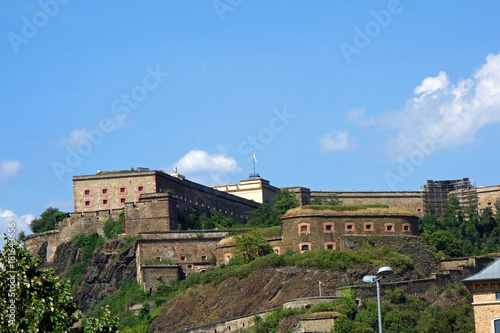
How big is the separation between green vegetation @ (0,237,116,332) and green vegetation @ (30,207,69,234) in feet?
238

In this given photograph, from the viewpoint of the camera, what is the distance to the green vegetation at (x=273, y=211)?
106162 mm

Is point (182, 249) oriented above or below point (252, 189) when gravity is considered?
below

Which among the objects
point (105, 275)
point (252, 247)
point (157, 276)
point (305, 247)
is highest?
point (252, 247)

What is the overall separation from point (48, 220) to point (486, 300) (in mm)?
75650

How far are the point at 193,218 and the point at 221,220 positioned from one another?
461cm

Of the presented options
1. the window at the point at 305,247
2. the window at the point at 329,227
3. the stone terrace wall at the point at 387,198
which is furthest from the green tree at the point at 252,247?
the stone terrace wall at the point at 387,198

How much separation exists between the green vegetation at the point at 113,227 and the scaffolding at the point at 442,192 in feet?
142

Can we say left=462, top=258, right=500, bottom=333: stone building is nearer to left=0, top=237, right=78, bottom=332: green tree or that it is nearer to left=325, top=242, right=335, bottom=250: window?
left=0, top=237, right=78, bottom=332: green tree

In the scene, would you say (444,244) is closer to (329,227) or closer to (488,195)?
(329,227)

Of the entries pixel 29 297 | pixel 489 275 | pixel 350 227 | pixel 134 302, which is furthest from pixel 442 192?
pixel 29 297

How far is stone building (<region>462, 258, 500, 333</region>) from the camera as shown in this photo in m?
51.8

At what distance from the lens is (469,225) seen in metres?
120

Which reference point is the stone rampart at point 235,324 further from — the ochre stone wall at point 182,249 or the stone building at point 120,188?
the stone building at point 120,188

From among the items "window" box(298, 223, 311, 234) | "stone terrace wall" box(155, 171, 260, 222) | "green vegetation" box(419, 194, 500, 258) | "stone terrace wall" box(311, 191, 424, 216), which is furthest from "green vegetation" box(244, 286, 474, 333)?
"stone terrace wall" box(311, 191, 424, 216)
